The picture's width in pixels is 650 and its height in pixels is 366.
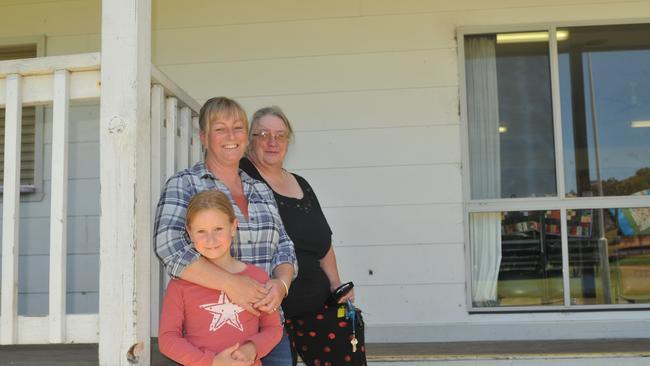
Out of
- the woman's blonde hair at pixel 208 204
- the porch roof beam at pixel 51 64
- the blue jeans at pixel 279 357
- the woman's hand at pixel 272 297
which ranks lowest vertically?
the blue jeans at pixel 279 357

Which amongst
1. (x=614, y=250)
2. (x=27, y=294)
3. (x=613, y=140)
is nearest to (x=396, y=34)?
(x=613, y=140)

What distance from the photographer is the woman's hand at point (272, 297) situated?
A: 1.80 meters

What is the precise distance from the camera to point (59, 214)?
194cm

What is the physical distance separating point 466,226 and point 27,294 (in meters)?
2.89

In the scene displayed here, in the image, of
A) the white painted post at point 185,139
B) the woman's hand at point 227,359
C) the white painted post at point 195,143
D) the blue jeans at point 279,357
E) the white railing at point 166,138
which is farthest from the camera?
the white painted post at point 195,143

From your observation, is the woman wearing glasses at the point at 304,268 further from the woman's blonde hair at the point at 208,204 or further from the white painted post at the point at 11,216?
the white painted post at the point at 11,216

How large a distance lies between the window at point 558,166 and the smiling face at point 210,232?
246cm

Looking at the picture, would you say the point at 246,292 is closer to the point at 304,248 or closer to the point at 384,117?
the point at 304,248

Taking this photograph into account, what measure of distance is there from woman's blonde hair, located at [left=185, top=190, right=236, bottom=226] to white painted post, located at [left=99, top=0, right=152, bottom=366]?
8.6 inches

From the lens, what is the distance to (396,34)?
13.0ft

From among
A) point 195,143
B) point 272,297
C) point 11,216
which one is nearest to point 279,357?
point 272,297

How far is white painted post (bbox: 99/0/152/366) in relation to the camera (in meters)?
Result: 1.85

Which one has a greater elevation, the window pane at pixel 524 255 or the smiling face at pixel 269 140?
the smiling face at pixel 269 140

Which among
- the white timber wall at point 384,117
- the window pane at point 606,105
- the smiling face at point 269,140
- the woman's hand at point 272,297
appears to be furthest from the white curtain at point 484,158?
the woman's hand at point 272,297
